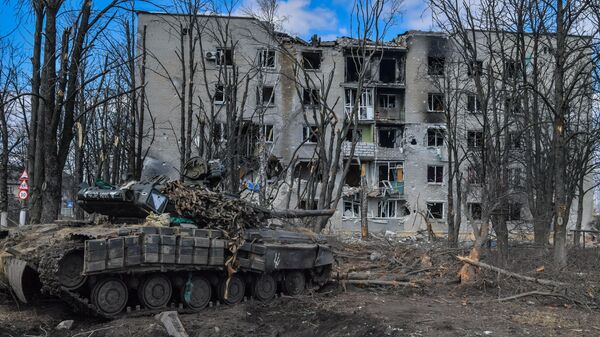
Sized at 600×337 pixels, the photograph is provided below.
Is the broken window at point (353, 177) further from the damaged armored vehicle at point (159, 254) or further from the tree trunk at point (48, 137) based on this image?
the damaged armored vehicle at point (159, 254)

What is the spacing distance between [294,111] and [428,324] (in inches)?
1265

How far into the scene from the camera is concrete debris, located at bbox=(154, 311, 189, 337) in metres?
8.12

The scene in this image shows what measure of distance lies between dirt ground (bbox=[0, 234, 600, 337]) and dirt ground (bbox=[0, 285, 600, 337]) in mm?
15

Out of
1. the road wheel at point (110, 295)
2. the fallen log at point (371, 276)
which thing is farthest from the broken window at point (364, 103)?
the road wheel at point (110, 295)

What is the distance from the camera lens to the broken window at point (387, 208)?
1626 inches

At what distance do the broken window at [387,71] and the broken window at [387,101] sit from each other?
1.18 meters

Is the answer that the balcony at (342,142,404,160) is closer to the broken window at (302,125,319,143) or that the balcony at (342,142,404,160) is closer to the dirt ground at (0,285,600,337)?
the broken window at (302,125,319,143)

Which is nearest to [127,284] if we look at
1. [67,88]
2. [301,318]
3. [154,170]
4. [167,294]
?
[167,294]

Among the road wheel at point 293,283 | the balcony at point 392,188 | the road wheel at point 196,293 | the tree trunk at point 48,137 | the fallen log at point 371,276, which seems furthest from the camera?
the balcony at point 392,188

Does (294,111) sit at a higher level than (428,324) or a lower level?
higher

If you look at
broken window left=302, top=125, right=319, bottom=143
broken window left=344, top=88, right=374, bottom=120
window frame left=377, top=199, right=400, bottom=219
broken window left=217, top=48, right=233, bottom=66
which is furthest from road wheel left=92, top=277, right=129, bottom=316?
window frame left=377, top=199, right=400, bottom=219

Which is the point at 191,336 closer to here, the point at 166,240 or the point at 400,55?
the point at 166,240

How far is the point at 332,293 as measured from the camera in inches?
490

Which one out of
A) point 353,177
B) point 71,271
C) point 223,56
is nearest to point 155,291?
point 71,271
